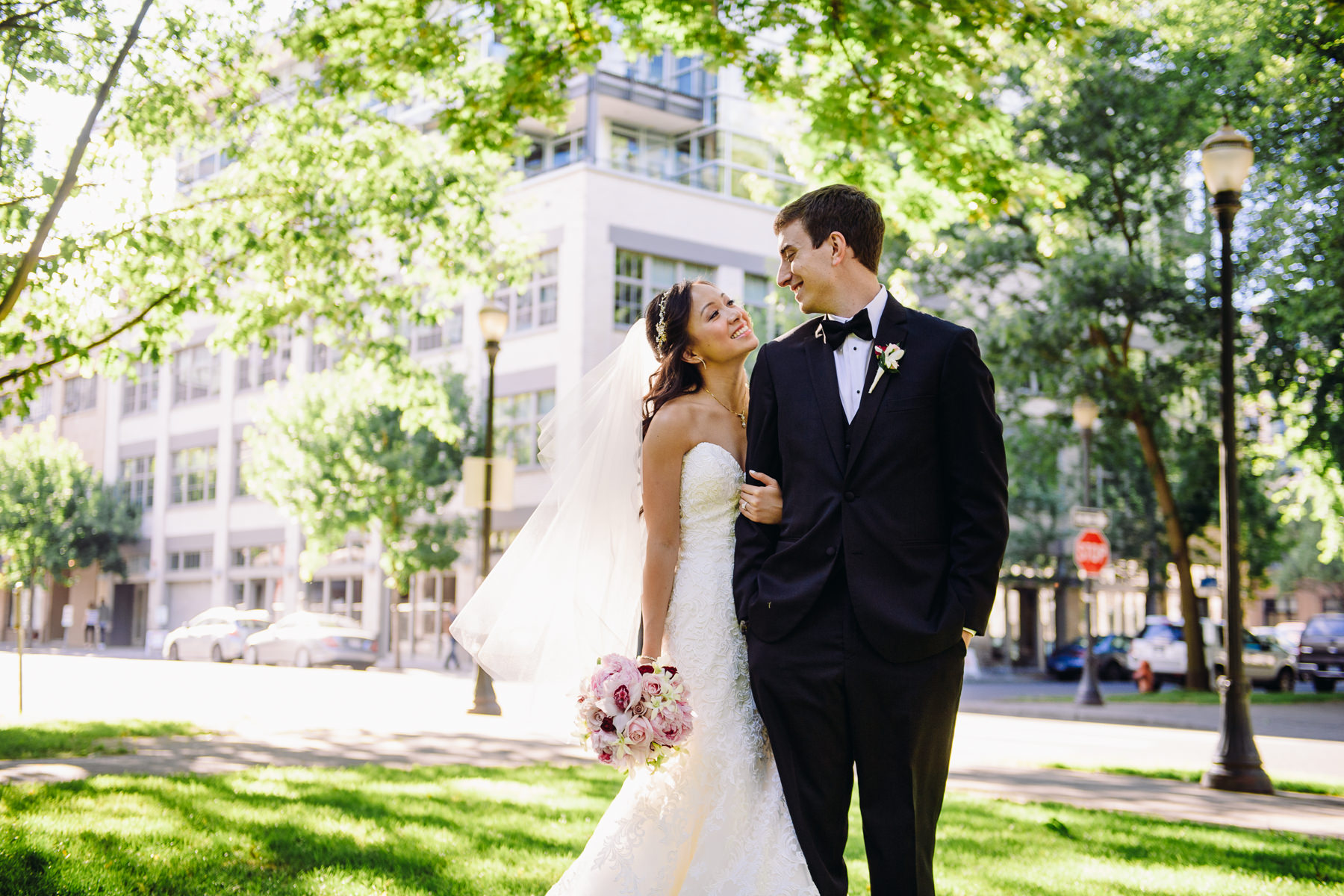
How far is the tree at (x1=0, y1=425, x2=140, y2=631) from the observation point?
151 ft

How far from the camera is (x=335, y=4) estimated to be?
34.1 ft

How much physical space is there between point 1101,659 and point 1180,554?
35.6ft

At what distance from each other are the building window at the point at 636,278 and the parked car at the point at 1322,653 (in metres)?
18.9

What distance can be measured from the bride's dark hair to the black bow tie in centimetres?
74

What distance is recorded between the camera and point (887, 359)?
3.37m

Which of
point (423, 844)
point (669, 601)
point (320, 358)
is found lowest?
point (423, 844)

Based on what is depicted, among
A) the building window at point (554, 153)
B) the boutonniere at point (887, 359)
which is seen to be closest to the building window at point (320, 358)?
the building window at point (554, 153)

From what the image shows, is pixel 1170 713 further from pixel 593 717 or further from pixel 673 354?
pixel 593 717

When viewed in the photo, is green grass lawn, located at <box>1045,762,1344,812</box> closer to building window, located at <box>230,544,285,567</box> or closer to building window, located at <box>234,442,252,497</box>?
building window, located at <box>230,544,285,567</box>

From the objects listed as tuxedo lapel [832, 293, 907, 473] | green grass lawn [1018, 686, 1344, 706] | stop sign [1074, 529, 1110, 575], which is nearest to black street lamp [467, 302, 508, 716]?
stop sign [1074, 529, 1110, 575]

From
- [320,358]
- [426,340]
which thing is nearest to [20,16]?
[426,340]

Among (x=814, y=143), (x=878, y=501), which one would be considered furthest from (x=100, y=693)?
(x=878, y=501)

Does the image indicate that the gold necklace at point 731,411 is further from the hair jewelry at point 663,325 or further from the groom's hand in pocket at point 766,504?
the groom's hand in pocket at point 766,504

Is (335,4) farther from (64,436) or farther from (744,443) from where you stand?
(64,436)
